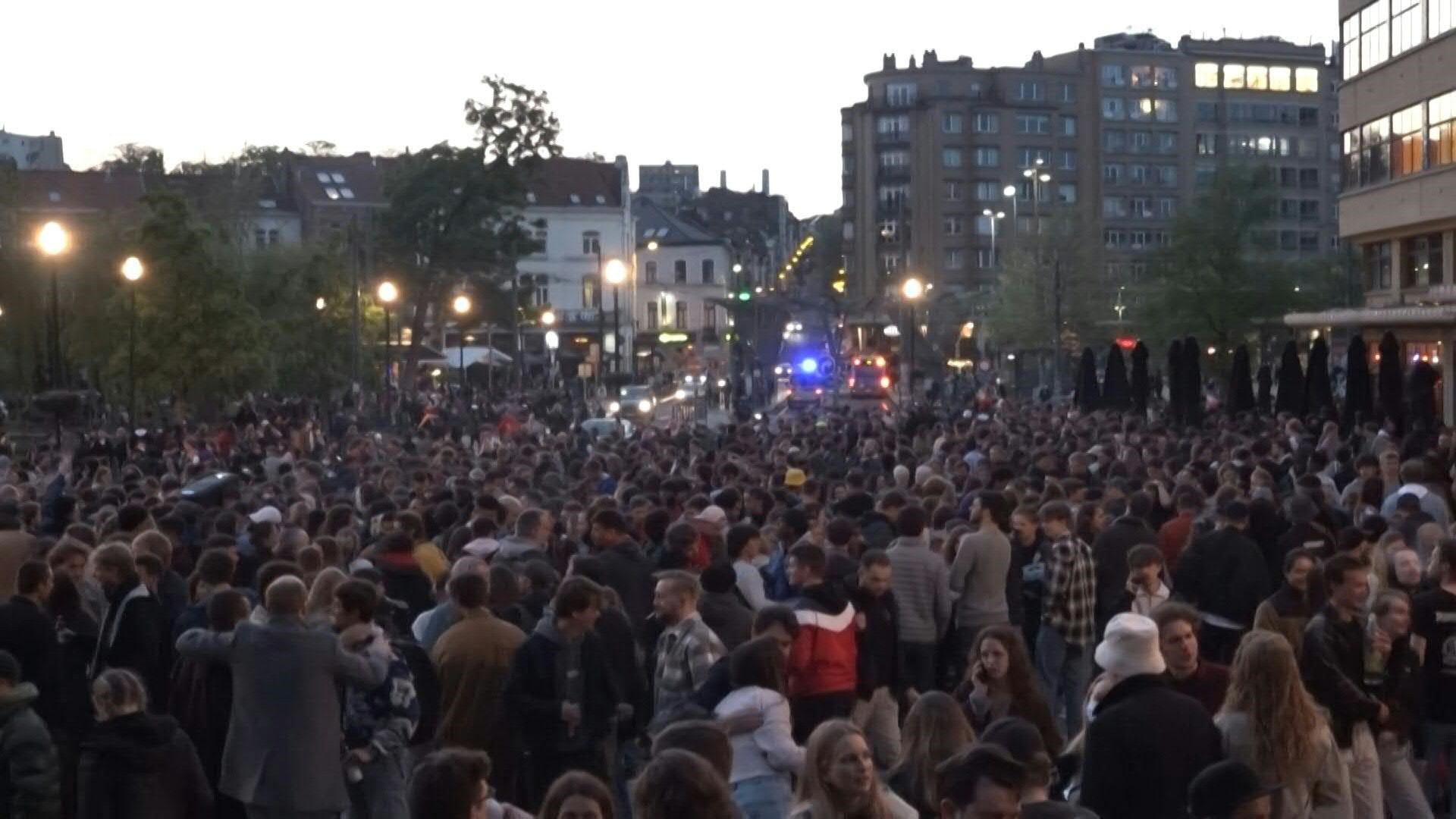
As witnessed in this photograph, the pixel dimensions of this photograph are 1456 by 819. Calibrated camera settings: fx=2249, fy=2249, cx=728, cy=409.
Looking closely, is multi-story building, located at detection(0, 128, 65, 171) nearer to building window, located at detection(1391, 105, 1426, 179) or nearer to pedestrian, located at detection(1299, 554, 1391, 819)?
building window, located at detection(1391, 105, 1426, 179)

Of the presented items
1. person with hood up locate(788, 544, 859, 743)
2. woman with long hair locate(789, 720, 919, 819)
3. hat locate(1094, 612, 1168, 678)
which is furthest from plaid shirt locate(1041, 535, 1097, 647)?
woman with long hair locate(789, 720, 919, 819)

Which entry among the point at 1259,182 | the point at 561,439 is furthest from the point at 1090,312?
the point at 561,439

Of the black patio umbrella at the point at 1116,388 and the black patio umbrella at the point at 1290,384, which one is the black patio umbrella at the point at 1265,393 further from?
the black patio umbrella at the point at 1116,388

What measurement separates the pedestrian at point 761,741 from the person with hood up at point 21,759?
276 cm

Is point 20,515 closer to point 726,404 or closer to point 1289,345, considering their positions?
point 1289,345

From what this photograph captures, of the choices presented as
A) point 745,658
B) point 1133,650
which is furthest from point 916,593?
point 1133,650

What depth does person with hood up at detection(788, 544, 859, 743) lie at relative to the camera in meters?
10.8

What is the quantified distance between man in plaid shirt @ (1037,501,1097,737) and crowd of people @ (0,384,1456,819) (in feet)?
0.08

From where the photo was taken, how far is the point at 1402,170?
172 ft

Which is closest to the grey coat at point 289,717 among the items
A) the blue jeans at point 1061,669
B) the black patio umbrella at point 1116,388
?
the blue jeans at point 1061,669

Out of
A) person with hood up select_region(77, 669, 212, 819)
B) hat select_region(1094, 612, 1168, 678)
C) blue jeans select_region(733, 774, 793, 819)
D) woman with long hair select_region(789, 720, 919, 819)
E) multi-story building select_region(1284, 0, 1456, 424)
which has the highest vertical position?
multi-story building select_region(1284, 0, 1456, 424)

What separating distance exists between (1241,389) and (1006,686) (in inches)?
1238

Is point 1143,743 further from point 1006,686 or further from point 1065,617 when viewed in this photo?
point 1065,617

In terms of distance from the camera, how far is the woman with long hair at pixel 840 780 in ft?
22.5
